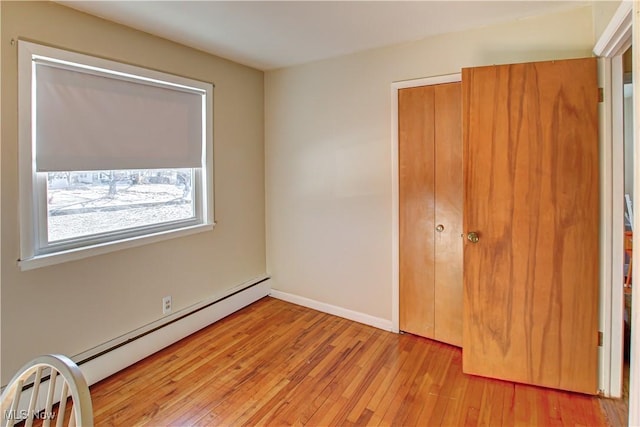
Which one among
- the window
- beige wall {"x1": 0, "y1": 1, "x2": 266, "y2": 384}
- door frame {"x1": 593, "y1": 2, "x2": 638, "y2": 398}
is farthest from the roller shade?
door frame {"x1": 593, "y1": 2, "x2": 638, "y2": 398}

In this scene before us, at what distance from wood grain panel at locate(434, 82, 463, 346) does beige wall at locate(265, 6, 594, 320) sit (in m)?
0.28

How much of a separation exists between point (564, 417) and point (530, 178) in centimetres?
134

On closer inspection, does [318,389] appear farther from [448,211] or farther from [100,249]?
[100,249]

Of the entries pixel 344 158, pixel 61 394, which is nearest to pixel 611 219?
pixel 344 158

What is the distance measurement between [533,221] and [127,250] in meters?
2.65

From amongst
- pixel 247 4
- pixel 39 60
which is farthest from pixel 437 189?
pixel 39 60

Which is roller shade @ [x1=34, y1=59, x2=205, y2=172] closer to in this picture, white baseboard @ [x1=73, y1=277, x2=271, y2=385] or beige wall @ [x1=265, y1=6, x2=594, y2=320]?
Answer: beige wall @ [x1=265, y1=6, x2=594, y2=320]

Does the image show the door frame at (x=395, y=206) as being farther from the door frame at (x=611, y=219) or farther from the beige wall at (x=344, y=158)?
the door frame at (x=611, y=219)

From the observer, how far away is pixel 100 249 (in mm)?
2316

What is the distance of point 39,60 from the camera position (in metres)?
2.03

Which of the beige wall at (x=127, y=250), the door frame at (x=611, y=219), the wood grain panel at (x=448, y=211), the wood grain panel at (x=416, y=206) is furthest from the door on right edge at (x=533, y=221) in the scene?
the beige wall at (x=127, y=250)

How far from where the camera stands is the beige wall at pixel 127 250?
194 cm

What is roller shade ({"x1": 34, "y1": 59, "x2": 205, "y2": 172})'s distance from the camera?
2072mm

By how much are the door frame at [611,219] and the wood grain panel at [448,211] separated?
0.81m
